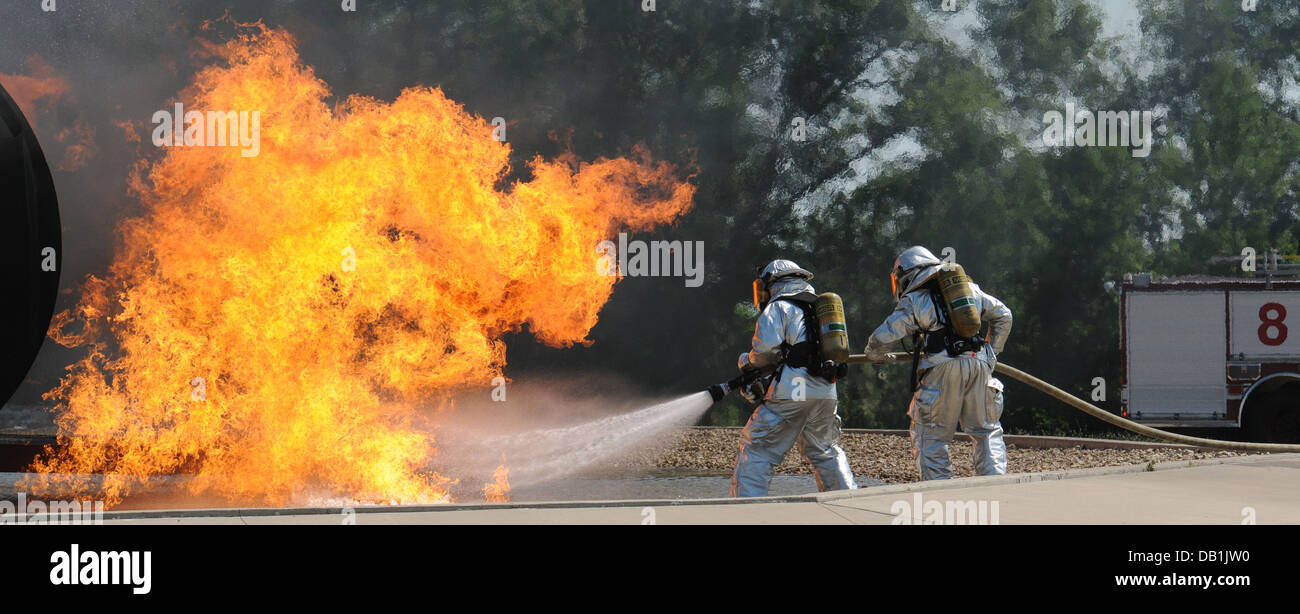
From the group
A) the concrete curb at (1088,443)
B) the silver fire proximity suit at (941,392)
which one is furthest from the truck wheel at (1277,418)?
the silver fire proximity suit at (941,392)

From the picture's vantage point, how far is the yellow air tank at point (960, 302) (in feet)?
24.3

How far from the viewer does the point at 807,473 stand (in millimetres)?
11695

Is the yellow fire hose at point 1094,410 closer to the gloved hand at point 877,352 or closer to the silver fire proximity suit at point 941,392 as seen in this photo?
the gloved hand at point 877,352

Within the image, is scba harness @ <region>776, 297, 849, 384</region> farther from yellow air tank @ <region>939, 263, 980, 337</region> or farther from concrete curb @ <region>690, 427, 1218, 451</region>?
concrete curb @ <region>690, 427, 1218, 451</region>

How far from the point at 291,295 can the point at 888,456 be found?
21.4 feet

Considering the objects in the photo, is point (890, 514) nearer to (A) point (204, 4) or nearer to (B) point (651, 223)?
(B) point (651, 223)

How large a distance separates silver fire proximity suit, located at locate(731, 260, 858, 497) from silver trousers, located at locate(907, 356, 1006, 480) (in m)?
0.57

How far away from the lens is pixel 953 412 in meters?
7.48

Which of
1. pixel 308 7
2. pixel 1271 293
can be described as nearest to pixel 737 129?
pixel 308 7

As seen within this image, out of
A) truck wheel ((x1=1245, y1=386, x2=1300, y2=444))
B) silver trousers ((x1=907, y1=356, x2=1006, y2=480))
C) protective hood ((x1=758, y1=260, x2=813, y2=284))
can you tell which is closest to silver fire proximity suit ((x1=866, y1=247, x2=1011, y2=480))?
silver trousers ((x1=907, y1=356, x2=1006, y2=480))

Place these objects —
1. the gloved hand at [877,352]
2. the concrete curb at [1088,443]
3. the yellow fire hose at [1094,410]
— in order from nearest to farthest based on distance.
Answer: the gloved hand at [877,352]
the yellow fire hose at [1094,410]
the concrete curb at [1088,443]

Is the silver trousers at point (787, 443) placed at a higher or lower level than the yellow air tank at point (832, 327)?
lower

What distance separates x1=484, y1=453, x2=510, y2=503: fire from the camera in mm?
9812

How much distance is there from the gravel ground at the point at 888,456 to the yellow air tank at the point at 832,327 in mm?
2415
